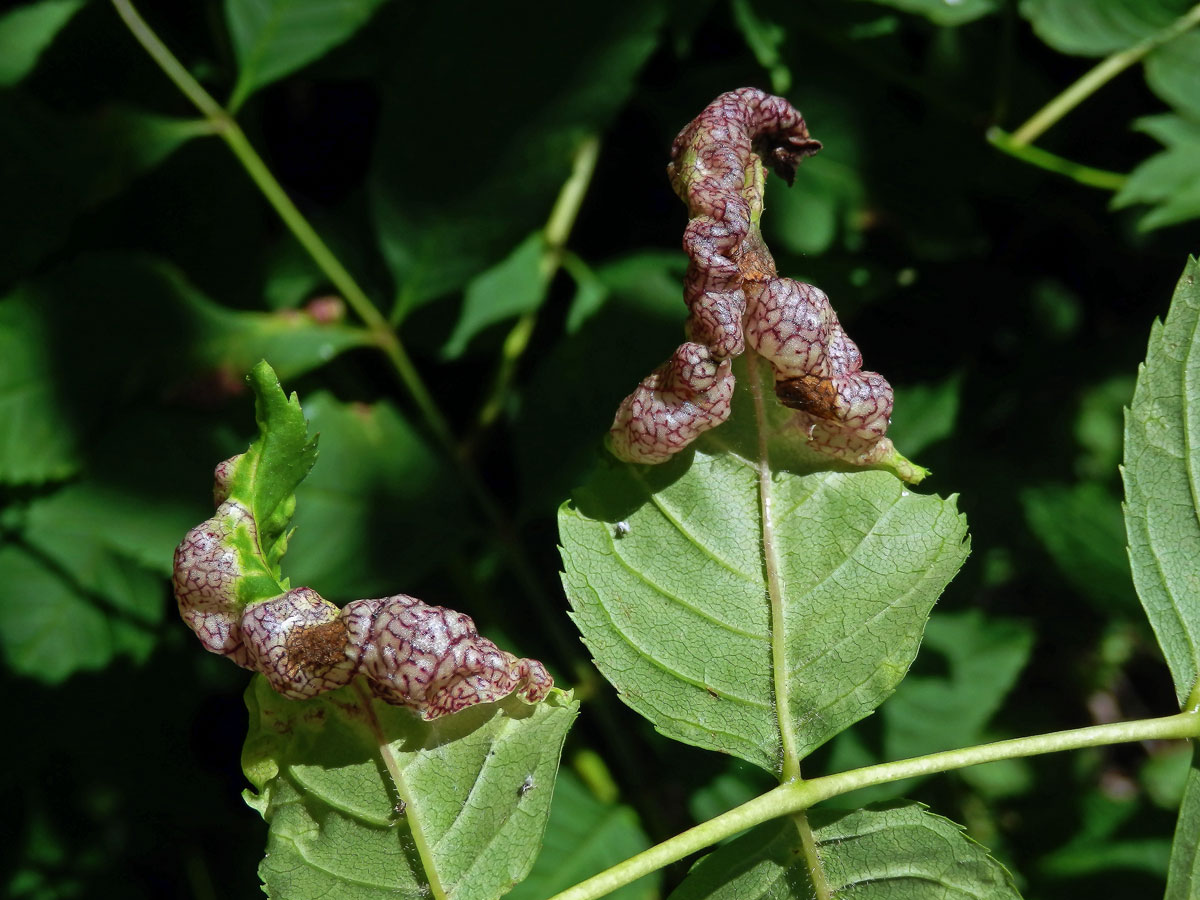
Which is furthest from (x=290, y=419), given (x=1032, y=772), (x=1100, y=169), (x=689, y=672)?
(x=1032, y=772)

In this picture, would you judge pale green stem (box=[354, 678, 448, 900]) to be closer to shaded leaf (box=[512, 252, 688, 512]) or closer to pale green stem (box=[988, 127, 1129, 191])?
shaded leaf (box=[512, 252, 688, 512])

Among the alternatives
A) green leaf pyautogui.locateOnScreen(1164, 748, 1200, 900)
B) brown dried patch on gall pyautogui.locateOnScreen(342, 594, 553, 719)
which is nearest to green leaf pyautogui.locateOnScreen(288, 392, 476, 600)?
brown dried patch on gall pyautogui.locateOnScreen(342, 594, 553, 719)

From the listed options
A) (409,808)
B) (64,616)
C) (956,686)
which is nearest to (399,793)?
(409,808)

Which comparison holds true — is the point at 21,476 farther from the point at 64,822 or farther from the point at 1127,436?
the point at 1127,436

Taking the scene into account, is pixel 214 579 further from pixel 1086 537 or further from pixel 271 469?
pixel 1086 537

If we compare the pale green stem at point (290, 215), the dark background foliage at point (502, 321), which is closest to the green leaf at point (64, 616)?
the dark background foliage at point (502, 321)
